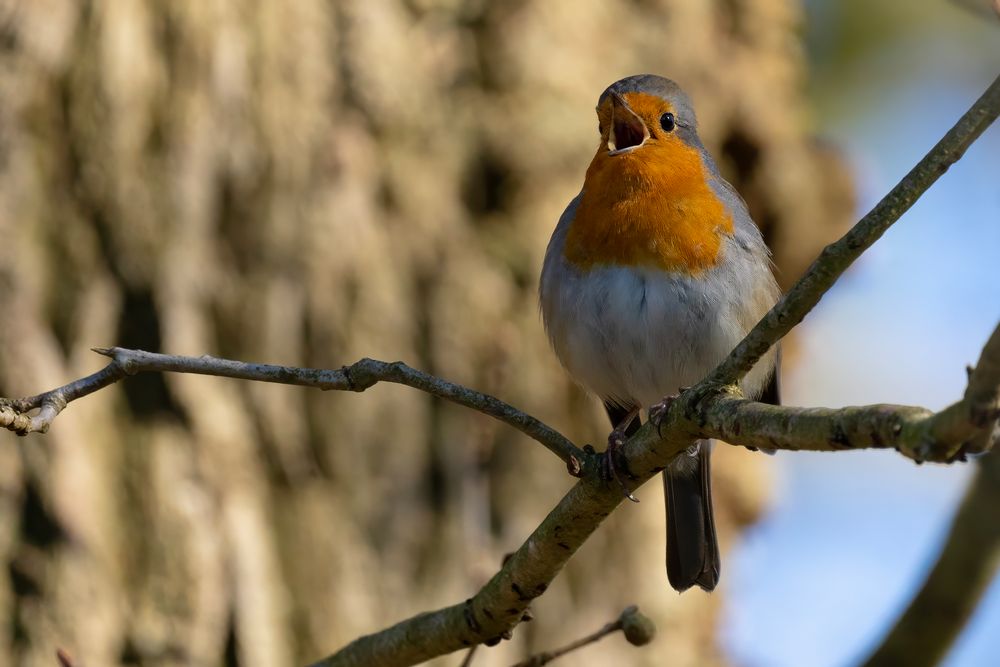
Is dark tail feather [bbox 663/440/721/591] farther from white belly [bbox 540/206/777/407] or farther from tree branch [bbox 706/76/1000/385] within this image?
tree branch [bbox 706/76/1000/385]

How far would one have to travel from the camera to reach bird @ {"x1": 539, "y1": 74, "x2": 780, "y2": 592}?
3.51 metres

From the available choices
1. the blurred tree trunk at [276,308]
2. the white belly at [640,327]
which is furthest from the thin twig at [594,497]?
the blurred tree trunk at [276,308]

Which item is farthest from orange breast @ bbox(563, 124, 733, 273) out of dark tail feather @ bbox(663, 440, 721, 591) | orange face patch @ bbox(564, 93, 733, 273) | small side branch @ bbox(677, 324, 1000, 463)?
small side branch @ bbox(677, 324, 1000, 463)

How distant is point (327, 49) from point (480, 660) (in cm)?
236

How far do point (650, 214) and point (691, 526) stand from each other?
1087 mm

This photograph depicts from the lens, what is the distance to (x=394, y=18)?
4.85 metres

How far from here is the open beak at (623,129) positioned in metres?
3.79

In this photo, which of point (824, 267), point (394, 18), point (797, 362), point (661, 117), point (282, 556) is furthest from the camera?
point (797, 362)

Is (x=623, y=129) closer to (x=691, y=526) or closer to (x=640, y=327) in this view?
(x=640, y=327)

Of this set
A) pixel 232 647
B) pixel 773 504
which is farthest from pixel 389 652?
pixel 773 504

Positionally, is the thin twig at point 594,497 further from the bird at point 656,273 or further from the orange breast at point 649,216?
the orange breast at point 649,216

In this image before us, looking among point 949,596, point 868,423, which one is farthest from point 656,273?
point 868,423

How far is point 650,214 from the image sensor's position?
11.6 feet

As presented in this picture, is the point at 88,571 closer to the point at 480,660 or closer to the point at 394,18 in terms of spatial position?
the point at 480,660
